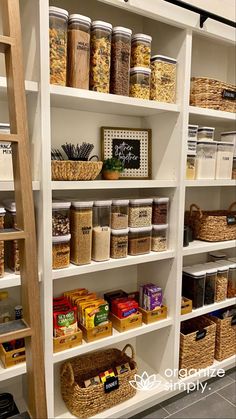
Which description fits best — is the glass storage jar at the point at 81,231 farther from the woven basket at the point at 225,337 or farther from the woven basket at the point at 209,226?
the woven basket at the point at 225,337

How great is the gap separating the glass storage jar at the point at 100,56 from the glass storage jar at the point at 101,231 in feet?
1.83

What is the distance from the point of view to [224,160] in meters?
2.04

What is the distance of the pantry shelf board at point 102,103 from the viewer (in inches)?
55.7

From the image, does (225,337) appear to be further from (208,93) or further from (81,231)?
(208,93)

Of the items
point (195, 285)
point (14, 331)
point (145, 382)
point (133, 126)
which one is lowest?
point (145, 382)

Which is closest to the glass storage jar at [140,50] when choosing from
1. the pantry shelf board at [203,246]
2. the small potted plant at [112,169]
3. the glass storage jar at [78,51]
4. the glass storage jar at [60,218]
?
the glass storage jar at [78,51]

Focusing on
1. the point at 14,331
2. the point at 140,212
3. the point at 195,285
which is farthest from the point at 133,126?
the point at 14,331

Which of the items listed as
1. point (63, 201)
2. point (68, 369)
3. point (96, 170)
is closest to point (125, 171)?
point (96, 170)

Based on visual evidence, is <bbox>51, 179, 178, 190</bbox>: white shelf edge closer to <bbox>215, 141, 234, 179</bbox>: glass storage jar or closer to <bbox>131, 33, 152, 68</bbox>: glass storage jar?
<bbox>215, 141, 234, 179</bbox>: glass storage jar

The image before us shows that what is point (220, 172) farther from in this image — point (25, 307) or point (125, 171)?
point (25, 307)

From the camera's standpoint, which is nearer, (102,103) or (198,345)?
(102,103)

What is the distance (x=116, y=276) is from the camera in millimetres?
2055

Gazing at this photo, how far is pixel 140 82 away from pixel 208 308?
1.40 metres

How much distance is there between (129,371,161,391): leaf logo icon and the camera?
1880 mm
